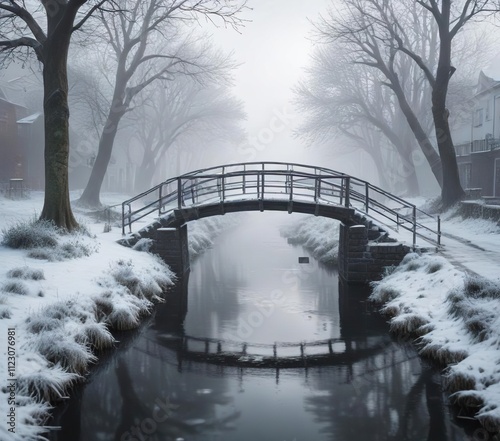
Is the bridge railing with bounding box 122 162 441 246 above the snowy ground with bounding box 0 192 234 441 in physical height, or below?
above

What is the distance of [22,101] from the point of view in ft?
177

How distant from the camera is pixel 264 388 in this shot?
34.0 ft

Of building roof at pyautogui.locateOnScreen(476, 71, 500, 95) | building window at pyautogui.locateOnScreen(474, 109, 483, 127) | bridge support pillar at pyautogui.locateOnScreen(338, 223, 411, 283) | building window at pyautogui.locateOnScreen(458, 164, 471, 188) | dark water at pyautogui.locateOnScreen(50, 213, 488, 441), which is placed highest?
building roof at pyautogui.locateOnScreen(476, 71, 500, 95)

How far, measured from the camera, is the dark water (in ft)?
28.2

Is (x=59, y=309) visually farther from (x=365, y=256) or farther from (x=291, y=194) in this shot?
(x=365, y=256)

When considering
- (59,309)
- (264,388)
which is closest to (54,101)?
(59,309)

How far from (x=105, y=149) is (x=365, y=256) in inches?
683

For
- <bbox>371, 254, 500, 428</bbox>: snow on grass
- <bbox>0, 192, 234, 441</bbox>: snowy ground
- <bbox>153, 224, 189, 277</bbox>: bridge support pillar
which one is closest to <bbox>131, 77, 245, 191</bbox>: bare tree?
<bbox>153, 224, 189, 277</bbox>: bridge support pillar

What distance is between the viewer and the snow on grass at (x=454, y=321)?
29.3 feet

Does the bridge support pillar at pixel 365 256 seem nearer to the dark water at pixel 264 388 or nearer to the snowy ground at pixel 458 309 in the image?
the snowy ground at pixel 458 309

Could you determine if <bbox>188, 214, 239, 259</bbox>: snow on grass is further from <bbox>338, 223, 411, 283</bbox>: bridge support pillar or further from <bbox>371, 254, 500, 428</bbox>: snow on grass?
<bbox>371, 254, 500, 428</bbox>: snow on grass

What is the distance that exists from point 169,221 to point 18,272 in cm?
835
